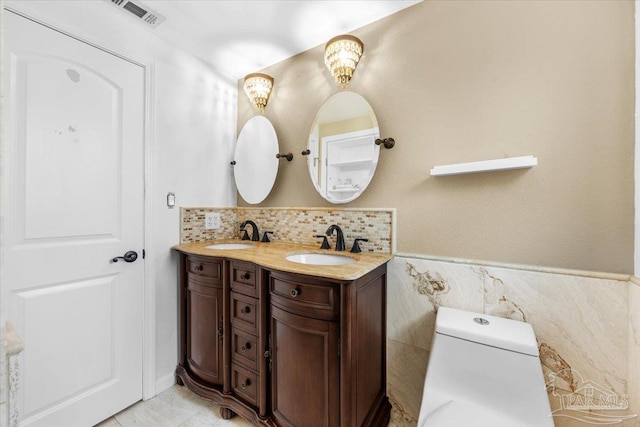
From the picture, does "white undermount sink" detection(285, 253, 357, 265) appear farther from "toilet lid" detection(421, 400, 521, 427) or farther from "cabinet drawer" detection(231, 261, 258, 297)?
"toilet lid" detection(421, 400, 521, 427)

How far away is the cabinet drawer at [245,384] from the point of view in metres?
1.42

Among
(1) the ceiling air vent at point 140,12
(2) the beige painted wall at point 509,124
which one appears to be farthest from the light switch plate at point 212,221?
(1) the ceiling air vent at point 140,12

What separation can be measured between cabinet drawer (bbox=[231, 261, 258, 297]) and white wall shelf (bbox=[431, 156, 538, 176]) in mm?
1075

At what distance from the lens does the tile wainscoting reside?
1030 millimetres

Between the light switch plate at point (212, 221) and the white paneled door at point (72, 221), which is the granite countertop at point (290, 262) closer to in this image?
the light switch plate at point (212, 221)

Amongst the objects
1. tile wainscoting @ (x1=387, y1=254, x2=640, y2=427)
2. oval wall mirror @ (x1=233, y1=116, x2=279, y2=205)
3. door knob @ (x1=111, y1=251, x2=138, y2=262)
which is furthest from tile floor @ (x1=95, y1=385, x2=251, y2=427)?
oval wall mirror @ (x1=233, y1=116, x2=279, y2=205)

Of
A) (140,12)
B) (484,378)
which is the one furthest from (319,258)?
(140,12)

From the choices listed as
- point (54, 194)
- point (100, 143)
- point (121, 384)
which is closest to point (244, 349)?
point (121, 384)

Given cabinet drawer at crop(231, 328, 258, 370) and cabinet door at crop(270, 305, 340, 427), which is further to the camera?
cabinet drawer at crop(231, 328, 258, 370)

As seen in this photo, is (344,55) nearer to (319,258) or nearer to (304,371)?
(319,258)

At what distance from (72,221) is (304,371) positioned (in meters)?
1.41

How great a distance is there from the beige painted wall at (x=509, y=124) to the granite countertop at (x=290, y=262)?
0.93 feet

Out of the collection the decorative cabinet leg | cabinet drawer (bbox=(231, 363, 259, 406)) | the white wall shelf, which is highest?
the white wall shelf

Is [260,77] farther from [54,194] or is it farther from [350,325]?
[350,325]
